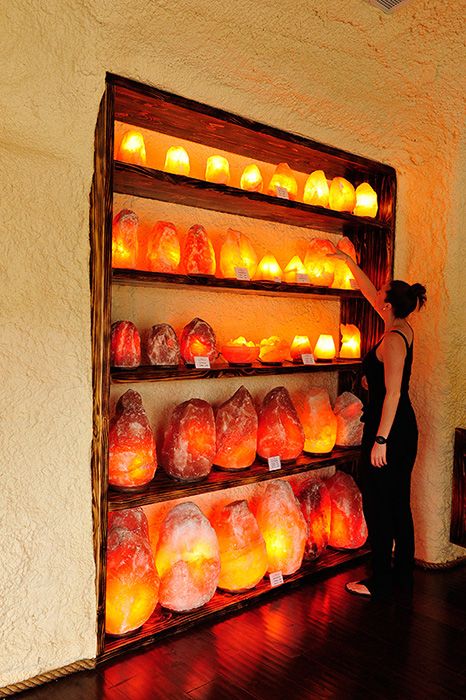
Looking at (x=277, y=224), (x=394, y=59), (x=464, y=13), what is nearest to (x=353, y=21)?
(x=394, y=59)

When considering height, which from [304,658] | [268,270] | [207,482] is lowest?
[304,658]

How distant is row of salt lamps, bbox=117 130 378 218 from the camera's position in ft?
6.97

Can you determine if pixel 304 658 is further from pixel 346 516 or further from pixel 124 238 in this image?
pixel 124 238

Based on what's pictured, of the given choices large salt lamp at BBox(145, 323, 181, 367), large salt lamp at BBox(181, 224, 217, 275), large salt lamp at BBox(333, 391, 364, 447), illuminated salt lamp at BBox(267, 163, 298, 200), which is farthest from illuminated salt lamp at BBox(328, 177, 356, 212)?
large salt lamp at BBox(145, 323, 181, 367)

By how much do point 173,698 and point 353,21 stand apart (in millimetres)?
2551

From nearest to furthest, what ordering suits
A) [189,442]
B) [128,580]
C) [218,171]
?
[128,580], [189,442], [218,171]

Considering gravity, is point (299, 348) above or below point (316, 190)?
below

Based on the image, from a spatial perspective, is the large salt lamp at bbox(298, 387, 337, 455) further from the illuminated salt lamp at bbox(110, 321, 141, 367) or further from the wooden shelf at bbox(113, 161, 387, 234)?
the illuminated salt lamp at bbox(110, 321, 141, 367)

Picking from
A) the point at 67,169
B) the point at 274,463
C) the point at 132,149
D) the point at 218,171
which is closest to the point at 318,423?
the point at 274,463

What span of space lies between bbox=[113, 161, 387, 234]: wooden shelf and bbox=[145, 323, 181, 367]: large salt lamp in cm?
54

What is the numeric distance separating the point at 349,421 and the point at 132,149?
1.65 metres

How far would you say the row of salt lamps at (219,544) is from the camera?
2.02 metres

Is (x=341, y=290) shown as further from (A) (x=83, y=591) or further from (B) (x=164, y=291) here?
(A) (x=83, y=591)

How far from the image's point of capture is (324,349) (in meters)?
2.82
